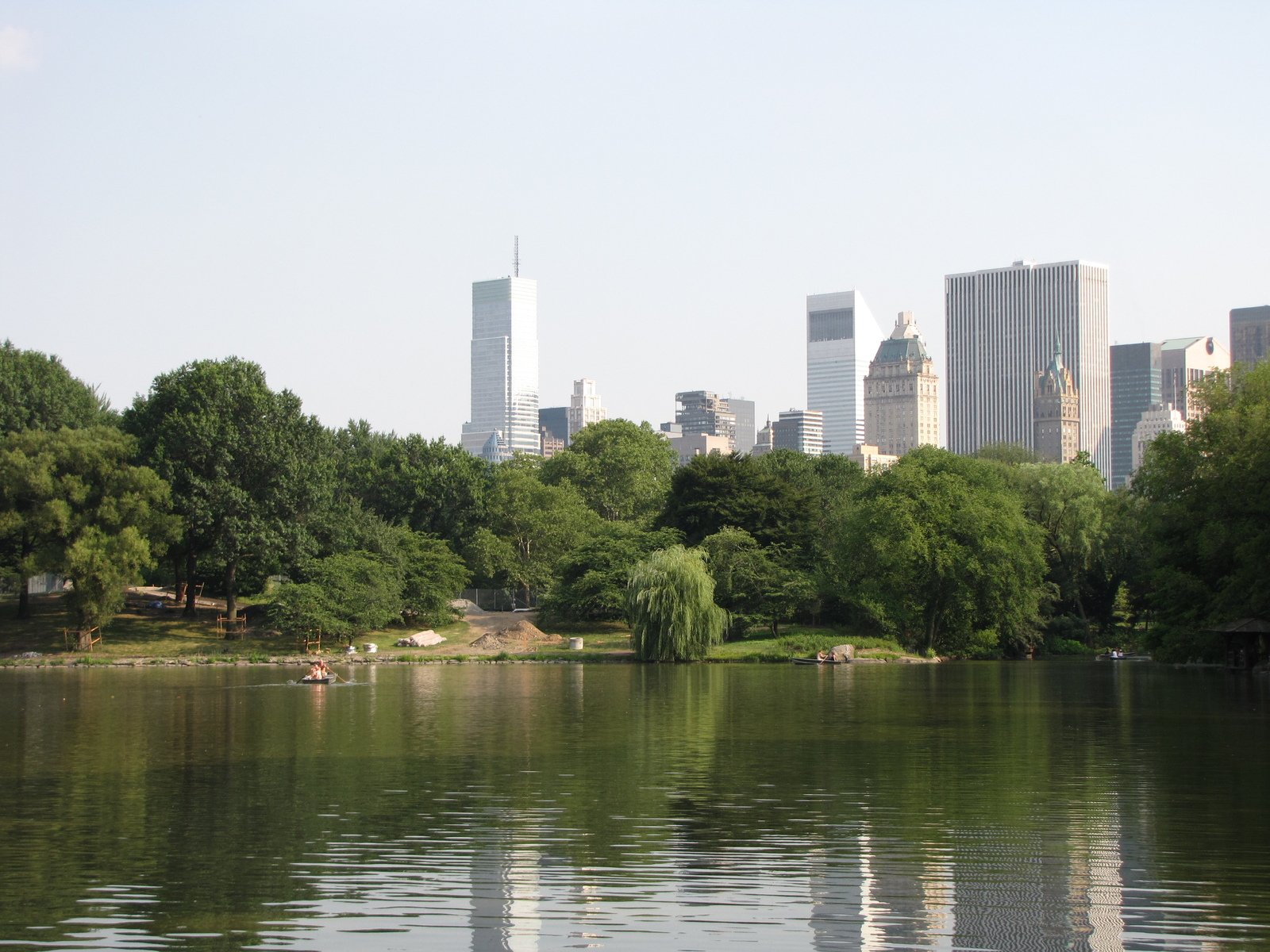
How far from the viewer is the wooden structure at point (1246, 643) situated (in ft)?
162

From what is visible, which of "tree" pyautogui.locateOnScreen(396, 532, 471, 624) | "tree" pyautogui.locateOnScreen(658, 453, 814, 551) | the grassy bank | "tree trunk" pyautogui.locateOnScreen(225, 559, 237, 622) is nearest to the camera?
the grassy bank

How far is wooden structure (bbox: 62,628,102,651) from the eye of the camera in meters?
63.6

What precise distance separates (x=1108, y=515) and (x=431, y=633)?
36158 mm

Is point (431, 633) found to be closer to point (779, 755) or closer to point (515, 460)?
point (515, 460)

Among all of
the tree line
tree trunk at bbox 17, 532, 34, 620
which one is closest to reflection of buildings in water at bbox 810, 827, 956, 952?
the tree line

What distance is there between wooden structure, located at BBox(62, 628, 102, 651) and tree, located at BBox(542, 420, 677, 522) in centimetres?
4658

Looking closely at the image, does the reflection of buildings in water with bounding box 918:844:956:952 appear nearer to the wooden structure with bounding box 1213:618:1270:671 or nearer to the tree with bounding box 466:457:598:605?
the wooden structure with bounding box 1213:618:1270:671

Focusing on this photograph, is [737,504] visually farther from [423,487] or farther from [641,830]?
[641,830]

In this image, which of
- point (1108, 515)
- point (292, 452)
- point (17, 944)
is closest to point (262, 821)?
point (17, 944)

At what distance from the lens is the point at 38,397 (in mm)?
72562

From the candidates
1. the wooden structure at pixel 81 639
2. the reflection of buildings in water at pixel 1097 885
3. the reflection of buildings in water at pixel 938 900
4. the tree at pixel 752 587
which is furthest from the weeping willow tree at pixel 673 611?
the reflection of buildings in water at pixel 938 900

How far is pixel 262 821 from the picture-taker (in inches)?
687

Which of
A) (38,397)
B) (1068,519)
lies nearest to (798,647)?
(1068,519)

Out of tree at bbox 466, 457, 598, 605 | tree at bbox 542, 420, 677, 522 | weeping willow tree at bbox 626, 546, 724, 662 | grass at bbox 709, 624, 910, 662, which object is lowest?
grass at bbox 709, 624, 910, 662
